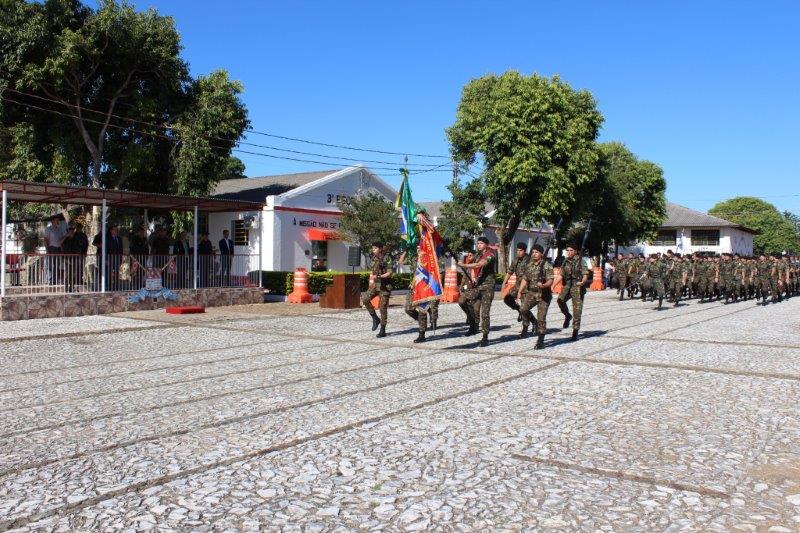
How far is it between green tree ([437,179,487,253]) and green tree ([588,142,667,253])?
10792 millimetres

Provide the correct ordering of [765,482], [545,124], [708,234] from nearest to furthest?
1. [765,482]
2. [545,124]
3. [708,234]

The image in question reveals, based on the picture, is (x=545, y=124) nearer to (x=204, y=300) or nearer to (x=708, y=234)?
(x=204, y=300)

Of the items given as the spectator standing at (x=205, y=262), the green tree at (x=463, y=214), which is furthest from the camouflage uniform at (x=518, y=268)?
A: the green tree at (x=463, y=214)

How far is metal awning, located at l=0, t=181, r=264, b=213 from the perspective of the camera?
16781 mm

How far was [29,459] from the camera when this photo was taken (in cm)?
539

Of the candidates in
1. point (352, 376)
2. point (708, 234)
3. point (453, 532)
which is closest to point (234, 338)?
point (352, 376)

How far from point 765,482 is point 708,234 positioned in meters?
65.5

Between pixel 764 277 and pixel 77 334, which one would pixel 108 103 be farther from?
pixel 764 277

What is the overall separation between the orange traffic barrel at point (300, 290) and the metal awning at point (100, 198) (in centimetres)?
298

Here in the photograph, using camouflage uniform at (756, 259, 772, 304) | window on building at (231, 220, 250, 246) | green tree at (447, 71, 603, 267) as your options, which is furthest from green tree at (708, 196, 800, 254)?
window on building at (231, 220, 250, 246)

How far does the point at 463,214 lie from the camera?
38438 millimetres

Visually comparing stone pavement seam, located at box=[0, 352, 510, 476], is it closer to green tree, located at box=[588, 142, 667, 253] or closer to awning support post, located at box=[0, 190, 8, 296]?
awning support post, located at box=[0, 190, 8, 296]

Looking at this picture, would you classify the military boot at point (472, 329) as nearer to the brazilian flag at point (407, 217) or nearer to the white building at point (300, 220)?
the brazilian flag at point (407, 217)

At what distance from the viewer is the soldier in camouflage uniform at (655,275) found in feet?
74.2
